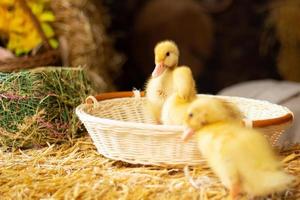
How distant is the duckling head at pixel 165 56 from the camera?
1270mm

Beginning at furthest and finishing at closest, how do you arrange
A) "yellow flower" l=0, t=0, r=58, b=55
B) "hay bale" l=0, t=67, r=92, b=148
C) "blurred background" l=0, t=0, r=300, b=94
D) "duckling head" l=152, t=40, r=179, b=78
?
"blurred background" l=0, t=0, r=300, b=94 < "yellow flower" l=0, t=0, r=58, b=55 < "hay bale" l=0, t=67, r=92, b=148 < "duckling head" l=152, t=40, r=179, b=78

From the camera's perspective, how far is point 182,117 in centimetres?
113

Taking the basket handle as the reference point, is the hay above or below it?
below

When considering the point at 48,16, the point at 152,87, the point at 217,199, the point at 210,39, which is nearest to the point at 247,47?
the point at 210,39

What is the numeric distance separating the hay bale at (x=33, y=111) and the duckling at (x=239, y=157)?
509 mm

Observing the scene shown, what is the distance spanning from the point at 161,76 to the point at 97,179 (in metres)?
0.27

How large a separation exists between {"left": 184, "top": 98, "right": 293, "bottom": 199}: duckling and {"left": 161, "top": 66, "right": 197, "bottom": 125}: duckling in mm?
120

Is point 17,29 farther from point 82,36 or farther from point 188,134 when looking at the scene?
point 188,134

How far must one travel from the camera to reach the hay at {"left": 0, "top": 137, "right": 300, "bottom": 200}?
1078 mm

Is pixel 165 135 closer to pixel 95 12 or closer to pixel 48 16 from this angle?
pixel 48 16

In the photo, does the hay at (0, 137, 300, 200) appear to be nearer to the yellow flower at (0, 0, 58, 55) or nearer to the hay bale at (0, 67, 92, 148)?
the hay bale at (0, 67, 92, 148)

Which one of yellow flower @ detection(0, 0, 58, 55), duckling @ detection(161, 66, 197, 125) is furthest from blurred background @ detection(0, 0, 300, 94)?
duckling @ detection(161, 66, 197, 125)

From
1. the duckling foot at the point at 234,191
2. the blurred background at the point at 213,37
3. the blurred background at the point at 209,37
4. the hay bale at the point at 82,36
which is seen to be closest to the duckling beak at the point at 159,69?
the duckling foot at the point at 234,191

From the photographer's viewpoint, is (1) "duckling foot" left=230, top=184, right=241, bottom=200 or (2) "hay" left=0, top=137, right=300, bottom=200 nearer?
(1) "duckling foot" left=230, top=184, right=241, bottom=200
